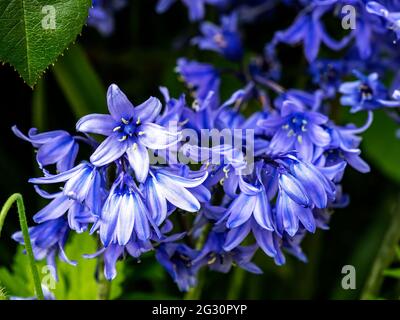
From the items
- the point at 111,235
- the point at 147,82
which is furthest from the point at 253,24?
the point at 111,235

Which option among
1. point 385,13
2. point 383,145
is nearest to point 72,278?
point 385,13

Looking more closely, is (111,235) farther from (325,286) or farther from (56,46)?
(325,286)

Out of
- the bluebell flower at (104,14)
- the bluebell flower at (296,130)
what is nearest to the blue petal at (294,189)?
the bluebell flower at (296,130)

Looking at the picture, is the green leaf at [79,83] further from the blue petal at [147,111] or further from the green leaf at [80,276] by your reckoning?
the blue petal at [147,111]

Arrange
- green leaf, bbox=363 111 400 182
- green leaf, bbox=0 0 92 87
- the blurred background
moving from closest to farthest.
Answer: green leaf, bbox=0 0 92 87, the blurred background, green leaf, bbox=363 111 400 182

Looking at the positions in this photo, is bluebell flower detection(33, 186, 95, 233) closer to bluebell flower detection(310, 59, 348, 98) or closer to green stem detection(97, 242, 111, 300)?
green stem detection(97, 242, 111, 300)

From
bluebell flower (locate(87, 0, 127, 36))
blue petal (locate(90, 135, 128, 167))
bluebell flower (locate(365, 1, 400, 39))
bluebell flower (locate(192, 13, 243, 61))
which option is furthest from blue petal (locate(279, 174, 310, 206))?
bluebell flower (locate(87, 0, 127, 36))
